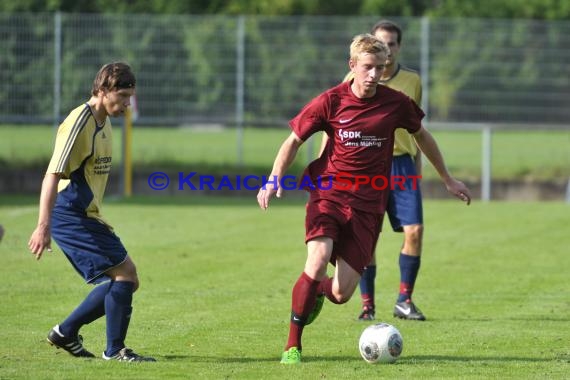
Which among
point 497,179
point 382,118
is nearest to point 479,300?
point 382,118

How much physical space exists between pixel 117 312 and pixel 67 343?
1.45ft

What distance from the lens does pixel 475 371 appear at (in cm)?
709

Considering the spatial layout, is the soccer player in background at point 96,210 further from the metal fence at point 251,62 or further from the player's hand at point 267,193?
the metal fence at point 251,62

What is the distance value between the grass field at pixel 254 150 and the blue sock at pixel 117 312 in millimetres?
15658

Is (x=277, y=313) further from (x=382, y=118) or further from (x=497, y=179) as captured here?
(x=497, y=179)

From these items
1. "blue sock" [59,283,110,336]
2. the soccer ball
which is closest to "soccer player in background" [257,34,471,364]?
the soccer ball

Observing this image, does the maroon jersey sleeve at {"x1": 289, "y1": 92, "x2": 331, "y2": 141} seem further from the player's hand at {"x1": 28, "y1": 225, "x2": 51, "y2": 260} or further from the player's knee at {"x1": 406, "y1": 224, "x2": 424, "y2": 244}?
the player's knee at {"x1": 406, "y1": 224, "x2": 424, "y2": 244}

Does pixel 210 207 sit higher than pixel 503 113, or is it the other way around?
pixel 503 113

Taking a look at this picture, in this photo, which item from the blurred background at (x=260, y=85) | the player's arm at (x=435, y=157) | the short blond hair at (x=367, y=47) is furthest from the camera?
the blurred background at (x=260, y=85)

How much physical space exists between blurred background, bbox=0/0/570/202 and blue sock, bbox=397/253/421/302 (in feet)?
43.0

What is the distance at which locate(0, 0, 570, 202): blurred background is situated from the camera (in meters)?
22.6

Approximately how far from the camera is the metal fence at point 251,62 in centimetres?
2261

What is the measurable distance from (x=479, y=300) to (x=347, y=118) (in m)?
3.58

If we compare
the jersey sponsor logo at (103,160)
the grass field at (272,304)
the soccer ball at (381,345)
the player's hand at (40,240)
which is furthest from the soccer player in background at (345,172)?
the player's hand at (40,240)
